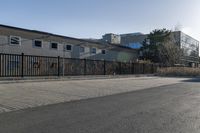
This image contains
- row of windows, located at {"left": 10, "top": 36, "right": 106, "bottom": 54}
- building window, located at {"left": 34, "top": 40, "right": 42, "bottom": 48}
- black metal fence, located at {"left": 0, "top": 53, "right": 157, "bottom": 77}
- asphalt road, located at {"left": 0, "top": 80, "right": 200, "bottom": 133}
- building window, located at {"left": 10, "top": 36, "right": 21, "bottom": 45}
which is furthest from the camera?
building window, located at {"left": 34, "top": 40, "right": 42, "bottom": 48}

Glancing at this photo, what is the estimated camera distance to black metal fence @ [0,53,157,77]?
1908cm

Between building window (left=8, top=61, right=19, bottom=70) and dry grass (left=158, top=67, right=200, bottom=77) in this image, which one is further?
dry grass (left=158, top=67, right=200, bottom=77)

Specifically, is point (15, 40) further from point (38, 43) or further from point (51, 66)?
point (51, 66)

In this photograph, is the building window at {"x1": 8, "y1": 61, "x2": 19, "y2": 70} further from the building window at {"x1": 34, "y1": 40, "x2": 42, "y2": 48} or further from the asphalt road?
the building window at {"x1": 34, "y1": 40, "x2": 42, "y2": 48}

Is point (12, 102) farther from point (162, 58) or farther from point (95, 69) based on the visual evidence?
point (162, 58)

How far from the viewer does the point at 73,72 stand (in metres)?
23.9

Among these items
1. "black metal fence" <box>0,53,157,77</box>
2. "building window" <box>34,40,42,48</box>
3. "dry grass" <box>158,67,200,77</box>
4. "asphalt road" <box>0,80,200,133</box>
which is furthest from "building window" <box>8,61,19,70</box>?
"dry grass" <box>158,67,200,77</box>

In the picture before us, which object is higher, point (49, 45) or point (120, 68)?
point (49, 45)

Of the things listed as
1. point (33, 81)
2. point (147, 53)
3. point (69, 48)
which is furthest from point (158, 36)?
point (33, 81)

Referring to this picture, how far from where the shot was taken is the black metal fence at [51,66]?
19.1 metres

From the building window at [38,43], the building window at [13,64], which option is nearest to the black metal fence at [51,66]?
the building window at [13,64]

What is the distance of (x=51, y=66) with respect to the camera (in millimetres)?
21844

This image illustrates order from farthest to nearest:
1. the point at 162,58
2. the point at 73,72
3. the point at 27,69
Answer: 1. the point at 162,58
2. the point at 73,72
3. the point at 27,69

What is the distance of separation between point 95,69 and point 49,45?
1093cm
